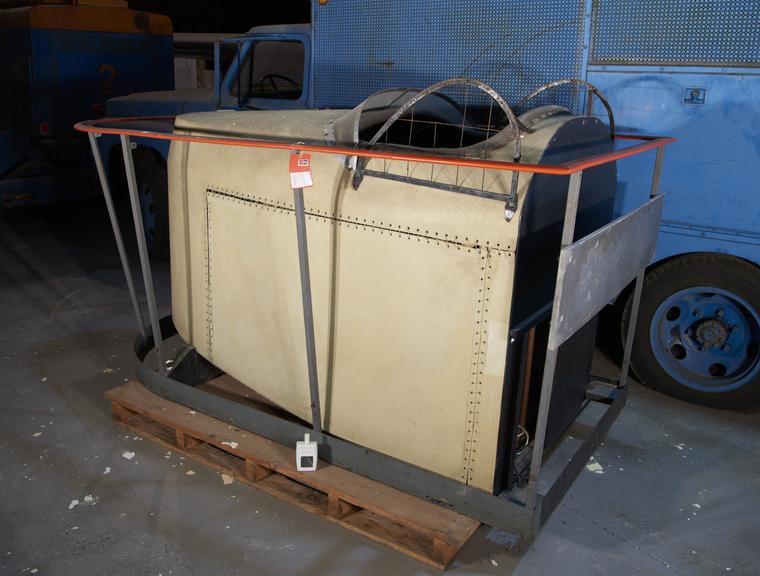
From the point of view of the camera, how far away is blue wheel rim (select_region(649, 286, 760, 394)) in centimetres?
436

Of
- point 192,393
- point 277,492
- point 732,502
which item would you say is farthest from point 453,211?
point 732,502

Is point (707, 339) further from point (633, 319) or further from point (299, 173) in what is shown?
point (299, 173)

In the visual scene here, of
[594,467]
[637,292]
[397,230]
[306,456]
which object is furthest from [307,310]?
[637,292]

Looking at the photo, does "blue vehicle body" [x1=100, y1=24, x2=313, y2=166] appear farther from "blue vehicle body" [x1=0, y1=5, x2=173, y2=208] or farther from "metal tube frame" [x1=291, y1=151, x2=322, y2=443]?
"metal tube frame" [x1=291, y1=151, x2=322, y2=443]

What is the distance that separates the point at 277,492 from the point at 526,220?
1.71 m

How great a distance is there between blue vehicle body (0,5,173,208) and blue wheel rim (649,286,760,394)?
23.6 ft

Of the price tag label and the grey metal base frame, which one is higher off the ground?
the price tag label

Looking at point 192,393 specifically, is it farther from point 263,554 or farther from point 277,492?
point 263,554

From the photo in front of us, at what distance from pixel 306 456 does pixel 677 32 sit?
3.30m

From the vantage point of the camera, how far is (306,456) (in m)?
3.20

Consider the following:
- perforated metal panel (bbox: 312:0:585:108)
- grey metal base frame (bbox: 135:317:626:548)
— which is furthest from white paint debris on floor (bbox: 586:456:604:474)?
perforated metal panel (bbox: 312:0:585:108)

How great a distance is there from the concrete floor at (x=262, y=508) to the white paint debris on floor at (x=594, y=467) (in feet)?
0.08

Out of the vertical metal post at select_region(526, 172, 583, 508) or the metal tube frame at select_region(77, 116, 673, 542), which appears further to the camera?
the metal tube frame at select_region(77, 116, 673, 542)

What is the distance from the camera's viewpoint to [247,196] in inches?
137
